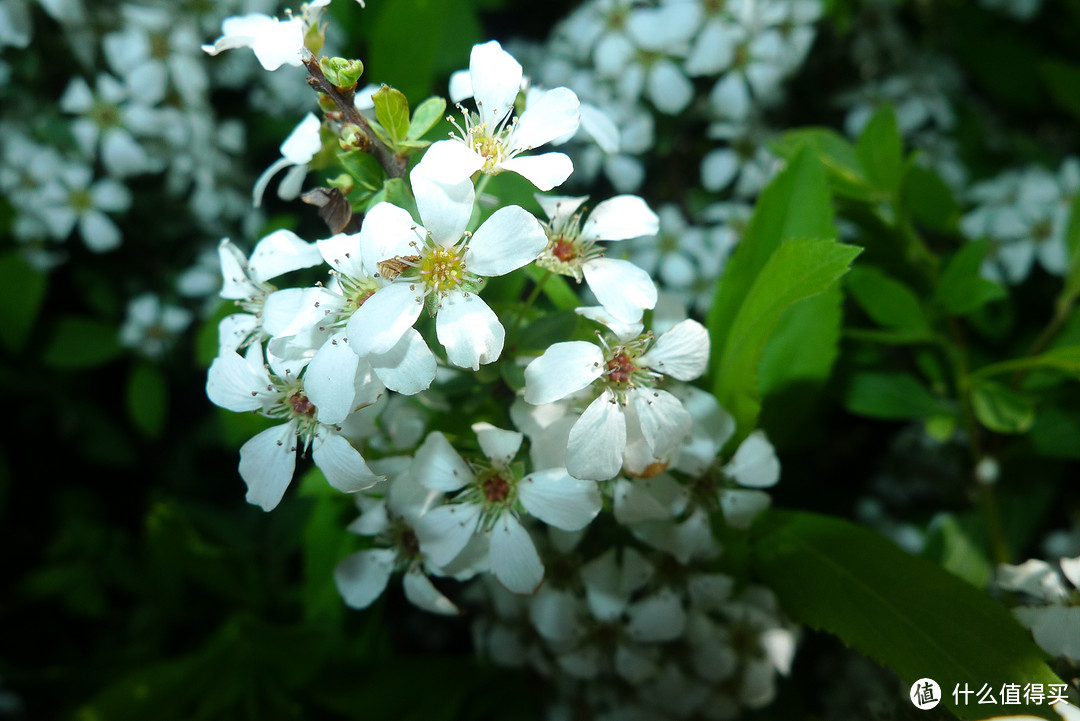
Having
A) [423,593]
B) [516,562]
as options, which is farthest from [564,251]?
[423,593]

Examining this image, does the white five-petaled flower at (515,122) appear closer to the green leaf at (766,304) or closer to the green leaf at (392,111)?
the green leaf at (392,111)

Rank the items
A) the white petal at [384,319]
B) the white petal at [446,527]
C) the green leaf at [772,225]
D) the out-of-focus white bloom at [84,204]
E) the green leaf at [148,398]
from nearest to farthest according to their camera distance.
Result: 1. the white petal at [384,319]
2. the white petal at [446,527]
3. the green leaf at [772,225]
4. the out-of-focus white bloom at [84,204]
5. the green leaf at [148,398]

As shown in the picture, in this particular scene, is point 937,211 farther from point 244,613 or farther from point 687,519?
point 244,613

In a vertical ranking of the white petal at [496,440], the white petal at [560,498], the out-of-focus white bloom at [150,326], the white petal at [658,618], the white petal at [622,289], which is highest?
the white petal at [622,289]

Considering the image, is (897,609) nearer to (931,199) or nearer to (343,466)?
(343,466)

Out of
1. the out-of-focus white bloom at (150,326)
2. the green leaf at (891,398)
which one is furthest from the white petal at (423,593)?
the out-of-focus white bloom at (150,326)

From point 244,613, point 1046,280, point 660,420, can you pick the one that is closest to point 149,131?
point 244,613
